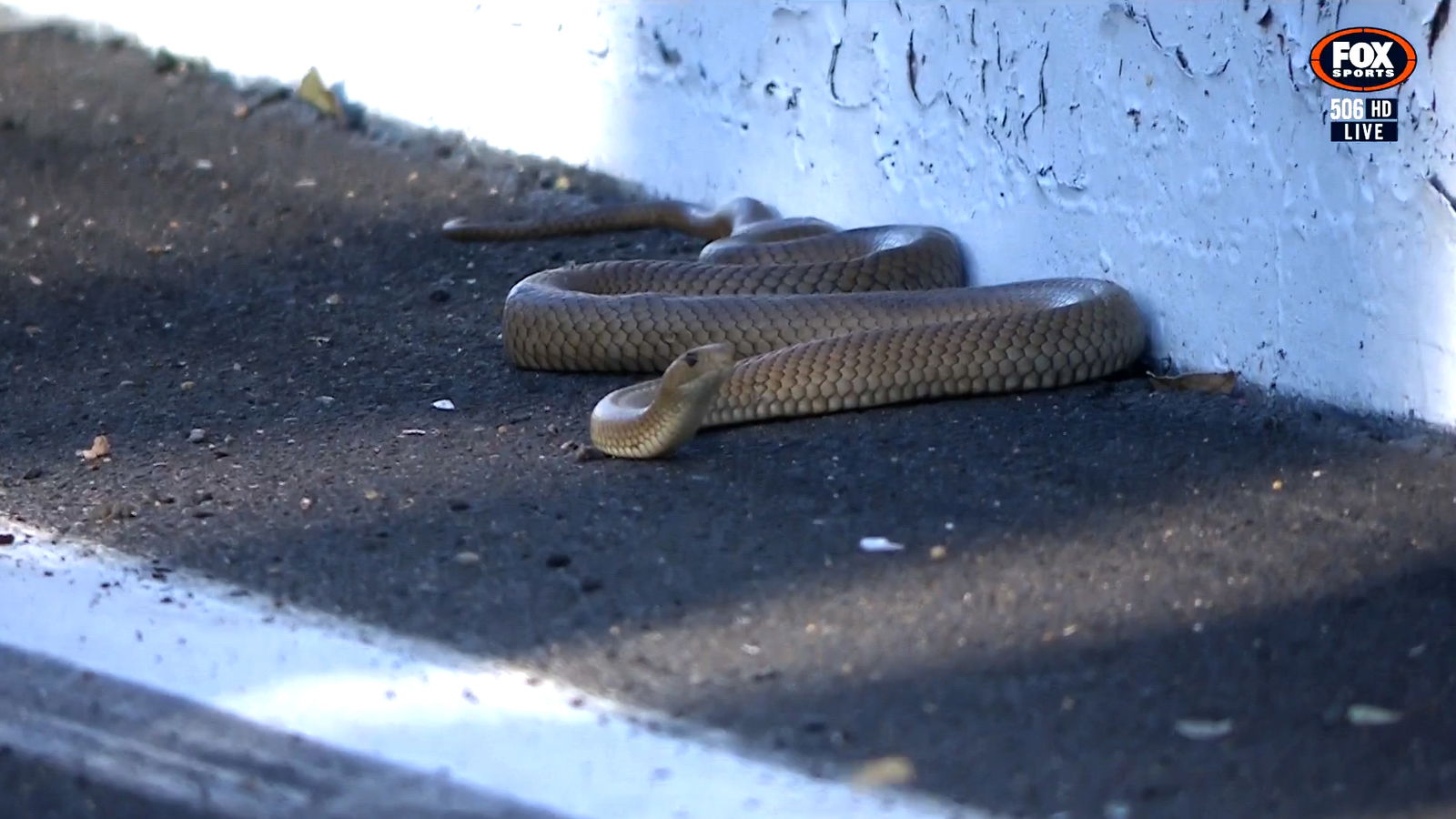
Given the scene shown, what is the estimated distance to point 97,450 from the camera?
4.48 meters

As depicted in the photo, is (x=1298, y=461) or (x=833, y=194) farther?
(x=833, y=194)

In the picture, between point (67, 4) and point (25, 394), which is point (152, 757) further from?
point (67, 4)

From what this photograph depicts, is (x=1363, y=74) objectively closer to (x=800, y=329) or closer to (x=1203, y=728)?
(x=800, y=329)

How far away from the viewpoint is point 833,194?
6.06 metres

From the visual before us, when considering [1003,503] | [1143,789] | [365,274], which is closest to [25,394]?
[365,274]

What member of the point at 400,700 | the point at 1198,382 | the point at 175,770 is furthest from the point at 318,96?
the point at 175,770

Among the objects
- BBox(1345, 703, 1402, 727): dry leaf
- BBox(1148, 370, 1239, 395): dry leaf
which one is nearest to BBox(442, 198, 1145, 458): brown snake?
BBox(1148, 370, 1239, 395): dry leaf

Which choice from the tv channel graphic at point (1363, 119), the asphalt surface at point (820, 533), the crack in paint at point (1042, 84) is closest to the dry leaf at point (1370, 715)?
the asphalt surface at point (820, 533)

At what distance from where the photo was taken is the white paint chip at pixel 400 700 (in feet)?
9.11

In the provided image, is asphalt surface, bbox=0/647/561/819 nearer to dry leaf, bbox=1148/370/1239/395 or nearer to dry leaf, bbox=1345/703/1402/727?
dry leaf, bbox=1345/703/1402/727

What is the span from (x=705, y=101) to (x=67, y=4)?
4184 millimetres

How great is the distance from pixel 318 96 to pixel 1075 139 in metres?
3.90

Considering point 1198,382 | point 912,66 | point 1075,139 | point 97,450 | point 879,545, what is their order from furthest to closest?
point 912,66
point 1075,139
point 1198,382
point 97,450
point 879,545

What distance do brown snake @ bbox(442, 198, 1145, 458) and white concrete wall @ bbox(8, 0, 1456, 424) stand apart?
0.20 meters
